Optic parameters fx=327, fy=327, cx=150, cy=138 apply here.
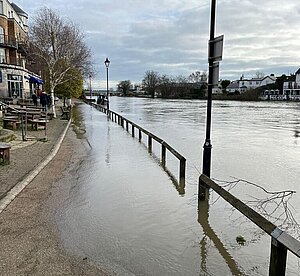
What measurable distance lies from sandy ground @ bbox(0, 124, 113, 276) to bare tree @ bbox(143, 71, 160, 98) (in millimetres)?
107587

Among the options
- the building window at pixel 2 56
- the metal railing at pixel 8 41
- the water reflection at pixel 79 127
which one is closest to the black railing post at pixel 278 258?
the water reflection at pixel 79 127

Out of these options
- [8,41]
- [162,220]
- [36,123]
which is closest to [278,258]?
[162,220]

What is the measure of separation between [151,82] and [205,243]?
114119 millimetres

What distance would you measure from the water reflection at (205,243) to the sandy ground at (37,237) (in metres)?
1.43

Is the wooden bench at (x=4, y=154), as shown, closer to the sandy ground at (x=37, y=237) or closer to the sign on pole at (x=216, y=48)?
the sandy ground at (x=37, y=237)

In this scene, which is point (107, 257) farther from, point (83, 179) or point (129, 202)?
point (83, 179)

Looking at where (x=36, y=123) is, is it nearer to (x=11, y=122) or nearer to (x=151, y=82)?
(x=11, y=122)

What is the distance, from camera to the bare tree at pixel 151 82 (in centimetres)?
11370

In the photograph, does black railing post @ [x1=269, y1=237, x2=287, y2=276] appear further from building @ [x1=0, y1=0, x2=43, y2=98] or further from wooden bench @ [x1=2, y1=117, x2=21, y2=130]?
building @ [x1=0, y1=0, x2=43, y2=98]

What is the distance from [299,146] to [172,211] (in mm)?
10353

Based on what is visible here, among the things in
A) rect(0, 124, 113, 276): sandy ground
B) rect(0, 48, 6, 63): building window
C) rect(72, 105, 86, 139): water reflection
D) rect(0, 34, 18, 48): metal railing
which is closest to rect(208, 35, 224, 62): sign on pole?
rect(0, 124, 113, 276): sandy ground

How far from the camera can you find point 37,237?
14.3ft

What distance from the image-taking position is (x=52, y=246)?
413cm

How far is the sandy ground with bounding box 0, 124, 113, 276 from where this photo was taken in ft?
11.7
